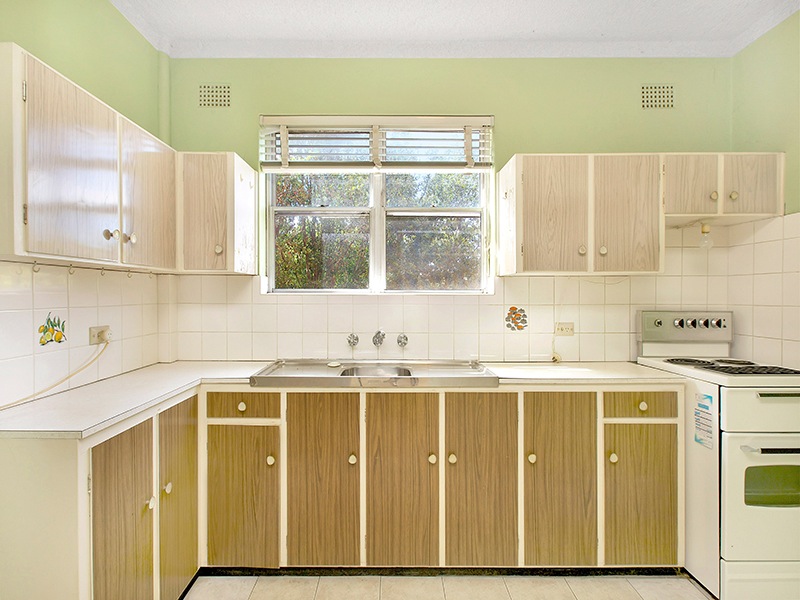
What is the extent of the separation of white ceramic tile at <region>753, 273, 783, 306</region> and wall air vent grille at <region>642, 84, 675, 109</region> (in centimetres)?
113

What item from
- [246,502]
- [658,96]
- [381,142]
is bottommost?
[246,502]

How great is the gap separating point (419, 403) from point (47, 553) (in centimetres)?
141

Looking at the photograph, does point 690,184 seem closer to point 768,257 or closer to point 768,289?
point 768,257

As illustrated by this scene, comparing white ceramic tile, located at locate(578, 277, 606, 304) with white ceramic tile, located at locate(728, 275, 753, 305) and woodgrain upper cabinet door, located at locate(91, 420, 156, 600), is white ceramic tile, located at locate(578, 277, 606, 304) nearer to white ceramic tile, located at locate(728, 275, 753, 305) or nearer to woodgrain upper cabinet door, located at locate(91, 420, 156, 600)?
white ceramic tile, located at locate(728, 275, 753, 305)

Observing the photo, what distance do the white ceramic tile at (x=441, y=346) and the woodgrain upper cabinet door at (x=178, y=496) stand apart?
1.30m

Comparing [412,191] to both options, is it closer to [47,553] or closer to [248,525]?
[248,525]

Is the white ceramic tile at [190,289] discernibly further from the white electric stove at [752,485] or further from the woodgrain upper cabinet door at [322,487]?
the white electric stove at [752,485]

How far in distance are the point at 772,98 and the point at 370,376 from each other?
2586 mm

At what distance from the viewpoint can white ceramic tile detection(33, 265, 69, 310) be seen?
1.73m

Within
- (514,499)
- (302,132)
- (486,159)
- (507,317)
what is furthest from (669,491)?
(302,132)

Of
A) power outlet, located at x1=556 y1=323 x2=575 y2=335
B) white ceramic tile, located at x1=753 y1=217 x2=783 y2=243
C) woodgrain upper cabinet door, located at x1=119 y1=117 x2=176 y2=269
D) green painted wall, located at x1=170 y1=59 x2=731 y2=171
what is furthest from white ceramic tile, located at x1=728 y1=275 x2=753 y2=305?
woodgrain upper cabinet door, located at x1=119 y1=117 x2=176 y2=269

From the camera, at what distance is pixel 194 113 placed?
268 centimetres

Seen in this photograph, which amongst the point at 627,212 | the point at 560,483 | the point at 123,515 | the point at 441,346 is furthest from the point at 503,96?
the point at 123,515

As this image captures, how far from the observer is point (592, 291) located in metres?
2.68
